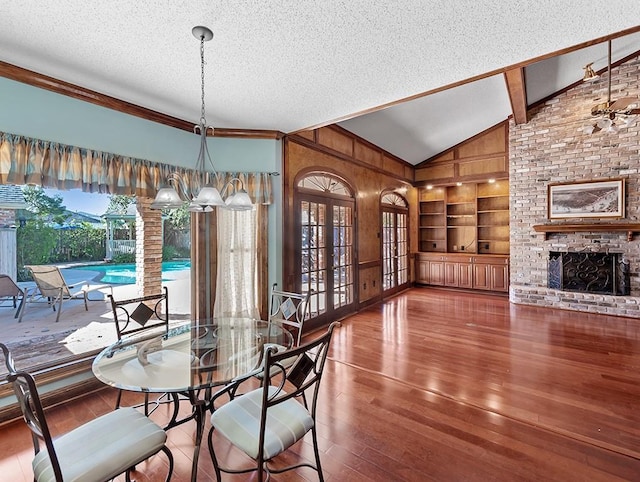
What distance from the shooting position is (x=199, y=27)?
194 centimetres

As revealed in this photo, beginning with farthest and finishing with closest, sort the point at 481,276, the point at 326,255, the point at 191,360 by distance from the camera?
the point at 481,276, the point at 326,255, the point at 191,360

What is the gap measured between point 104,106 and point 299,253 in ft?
8.77

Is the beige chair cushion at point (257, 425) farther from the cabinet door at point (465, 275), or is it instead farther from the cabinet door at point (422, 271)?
the cabinet door at point (422, 271)

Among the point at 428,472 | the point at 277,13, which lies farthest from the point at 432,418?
the point at 277,13

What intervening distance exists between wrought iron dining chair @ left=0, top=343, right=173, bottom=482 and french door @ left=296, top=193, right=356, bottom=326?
2869mm

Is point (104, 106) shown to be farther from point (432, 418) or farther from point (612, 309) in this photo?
point (612, 309)

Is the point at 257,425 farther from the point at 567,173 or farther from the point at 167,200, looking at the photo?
the point at 567,173

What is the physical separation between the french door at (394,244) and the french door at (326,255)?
1414 mm

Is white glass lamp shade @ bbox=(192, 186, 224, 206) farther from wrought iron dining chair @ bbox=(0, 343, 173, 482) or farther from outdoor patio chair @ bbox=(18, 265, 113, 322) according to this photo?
outdoor patio chair @ bbox=(18, 265, 113, 322)

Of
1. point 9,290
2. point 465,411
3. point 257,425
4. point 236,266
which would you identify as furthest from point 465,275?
point 9,290

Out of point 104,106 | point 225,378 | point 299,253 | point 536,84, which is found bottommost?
point 225,378

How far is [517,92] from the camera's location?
459cm

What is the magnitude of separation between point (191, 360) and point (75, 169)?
197cm

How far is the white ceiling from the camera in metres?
1.79
